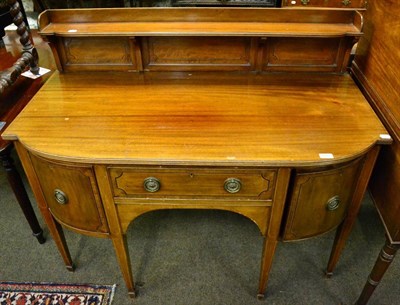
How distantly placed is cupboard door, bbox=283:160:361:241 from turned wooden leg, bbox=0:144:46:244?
1.06 meters

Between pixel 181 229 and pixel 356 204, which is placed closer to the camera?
pixel 356 204

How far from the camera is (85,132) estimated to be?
3.39 ft

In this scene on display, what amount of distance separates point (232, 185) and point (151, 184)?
0.79ft

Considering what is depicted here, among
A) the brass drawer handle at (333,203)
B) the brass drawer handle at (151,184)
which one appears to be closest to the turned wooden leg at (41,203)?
the brass drawer handle at (151,184)

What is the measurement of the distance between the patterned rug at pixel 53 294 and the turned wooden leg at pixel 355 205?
0.92m

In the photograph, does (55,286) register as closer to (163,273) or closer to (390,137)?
(163,273)

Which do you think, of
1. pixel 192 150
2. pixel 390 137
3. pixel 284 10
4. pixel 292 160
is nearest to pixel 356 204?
pixel 390 137

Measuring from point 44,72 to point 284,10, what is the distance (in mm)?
1209

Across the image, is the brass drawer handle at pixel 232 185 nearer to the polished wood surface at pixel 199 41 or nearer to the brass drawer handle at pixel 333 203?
the brass drawer handle at pixel 333 203

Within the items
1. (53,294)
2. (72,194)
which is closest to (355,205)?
(72,194)

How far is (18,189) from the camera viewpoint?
141 centimetres

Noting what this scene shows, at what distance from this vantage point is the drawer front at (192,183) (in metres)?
1.00

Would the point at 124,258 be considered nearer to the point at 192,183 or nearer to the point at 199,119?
the point at 192,183

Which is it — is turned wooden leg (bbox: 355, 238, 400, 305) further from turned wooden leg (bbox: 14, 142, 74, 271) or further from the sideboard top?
turned wooden leg (bbox: 14, 142, 74, 271)
